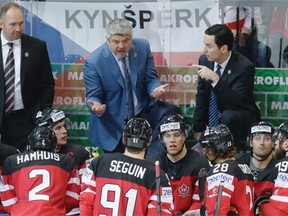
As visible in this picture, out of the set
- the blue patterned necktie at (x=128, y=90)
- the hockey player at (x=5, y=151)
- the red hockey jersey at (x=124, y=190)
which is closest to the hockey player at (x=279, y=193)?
the red hockey jersey at (x=124, y=190)

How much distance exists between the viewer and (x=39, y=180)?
828cm

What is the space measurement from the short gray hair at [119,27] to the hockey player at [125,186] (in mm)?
1825

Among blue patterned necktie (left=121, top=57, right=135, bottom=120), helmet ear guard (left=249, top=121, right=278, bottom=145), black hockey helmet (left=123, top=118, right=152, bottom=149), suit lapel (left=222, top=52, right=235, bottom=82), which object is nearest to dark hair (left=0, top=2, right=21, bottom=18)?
blue patterned necktie (left=121, top=57, right=135, bottom=120)

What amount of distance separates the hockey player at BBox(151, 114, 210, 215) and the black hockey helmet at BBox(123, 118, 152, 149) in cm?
70

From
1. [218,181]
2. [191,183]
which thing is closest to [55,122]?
[191,183]

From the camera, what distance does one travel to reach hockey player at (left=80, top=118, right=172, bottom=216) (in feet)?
25.7

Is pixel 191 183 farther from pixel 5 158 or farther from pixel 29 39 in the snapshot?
pixel 29 39

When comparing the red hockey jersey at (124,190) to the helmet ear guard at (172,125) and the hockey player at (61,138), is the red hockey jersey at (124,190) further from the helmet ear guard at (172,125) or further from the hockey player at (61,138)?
the hockey player at (61,138)

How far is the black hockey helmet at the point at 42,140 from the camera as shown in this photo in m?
8.47

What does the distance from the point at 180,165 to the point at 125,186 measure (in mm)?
1193

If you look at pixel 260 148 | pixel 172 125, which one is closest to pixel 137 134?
pixel 172 125

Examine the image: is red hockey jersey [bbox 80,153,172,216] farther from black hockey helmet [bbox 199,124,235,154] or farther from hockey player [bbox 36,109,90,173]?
hockey player [bbox 36,109,90,173]

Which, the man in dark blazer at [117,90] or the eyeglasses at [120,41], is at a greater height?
the eyeglasses at [120,41]

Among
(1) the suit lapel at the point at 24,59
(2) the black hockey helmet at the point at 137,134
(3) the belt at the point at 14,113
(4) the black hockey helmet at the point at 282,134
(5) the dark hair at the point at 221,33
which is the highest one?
(5) the dark hair at the point at 221,33
